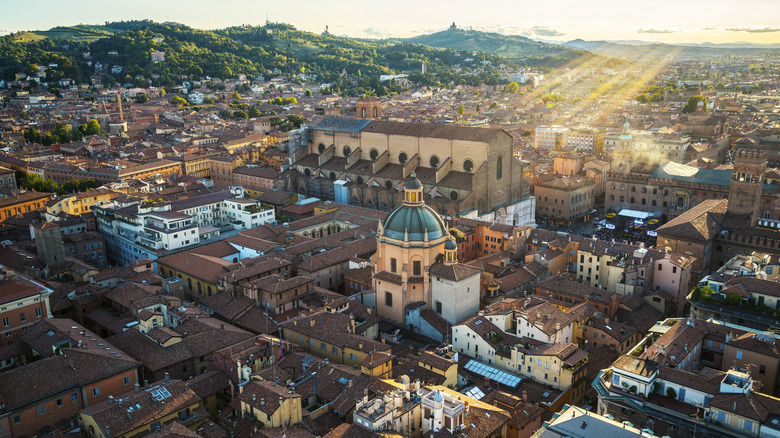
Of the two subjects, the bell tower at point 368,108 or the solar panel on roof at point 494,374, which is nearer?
the solar panel on roof at point 494,374

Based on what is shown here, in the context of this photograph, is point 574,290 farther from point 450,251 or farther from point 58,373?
point 58,373

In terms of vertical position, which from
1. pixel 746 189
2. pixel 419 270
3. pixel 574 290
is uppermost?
pixel 746 189

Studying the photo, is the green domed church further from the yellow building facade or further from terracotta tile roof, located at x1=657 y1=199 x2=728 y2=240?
terracotta tile roof, located at x1=657 y1=199 x2=728 y2=240

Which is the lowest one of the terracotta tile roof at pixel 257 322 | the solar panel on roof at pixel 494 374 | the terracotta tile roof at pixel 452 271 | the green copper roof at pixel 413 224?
the solar panel on roof at pixel 494 374

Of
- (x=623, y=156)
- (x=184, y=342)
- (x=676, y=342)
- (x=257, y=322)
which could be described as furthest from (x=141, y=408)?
(x=623, y=156)

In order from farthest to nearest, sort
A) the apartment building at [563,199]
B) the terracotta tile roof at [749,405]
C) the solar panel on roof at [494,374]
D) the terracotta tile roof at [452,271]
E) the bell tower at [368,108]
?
the bell tower at [368,108] → the apartment building at [563,199] → the terracotta tile roof at [452,271] → the solar panel on roof at [494,374] → the terracotta tile roof at [749,405]

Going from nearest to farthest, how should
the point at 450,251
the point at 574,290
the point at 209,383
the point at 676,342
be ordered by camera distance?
the point at 209,383
the point at 676,342
the point at 450,251
the point at 574,290

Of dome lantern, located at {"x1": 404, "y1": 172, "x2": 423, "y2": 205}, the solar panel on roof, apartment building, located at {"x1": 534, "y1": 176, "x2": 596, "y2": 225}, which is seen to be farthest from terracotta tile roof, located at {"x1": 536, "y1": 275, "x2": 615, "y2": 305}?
apartment building, located at {"x1": 534, "y1": 176, "x2": 596, "y2": 225}

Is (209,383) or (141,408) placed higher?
(141,408)

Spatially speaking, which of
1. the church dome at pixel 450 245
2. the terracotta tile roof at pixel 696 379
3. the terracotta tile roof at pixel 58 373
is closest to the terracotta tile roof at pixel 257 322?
the terracotta tile roof at pixel 58 373

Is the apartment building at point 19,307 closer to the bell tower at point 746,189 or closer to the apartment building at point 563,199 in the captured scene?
the apartment building at point 563,199
